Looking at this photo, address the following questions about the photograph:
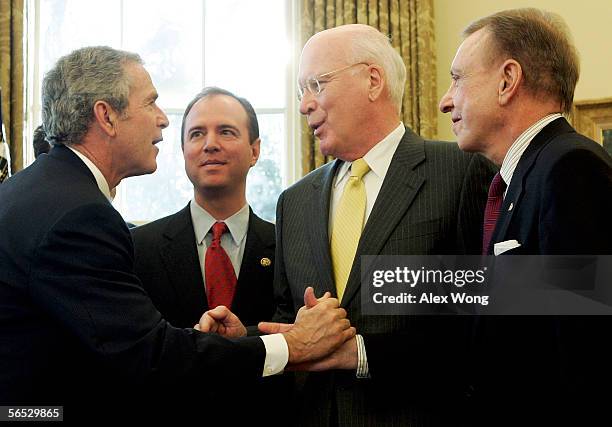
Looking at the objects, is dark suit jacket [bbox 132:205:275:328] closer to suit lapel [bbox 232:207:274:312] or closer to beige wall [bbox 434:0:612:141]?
suit lapel [bbox 232:207:274:312]

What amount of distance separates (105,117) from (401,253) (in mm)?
975

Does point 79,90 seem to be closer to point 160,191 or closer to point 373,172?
point 373,172

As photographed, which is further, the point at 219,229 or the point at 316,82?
the point at 219,229

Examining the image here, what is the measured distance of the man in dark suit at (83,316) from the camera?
5.85 ft

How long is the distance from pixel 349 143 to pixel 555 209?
0.94m

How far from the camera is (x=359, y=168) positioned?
7.45ft

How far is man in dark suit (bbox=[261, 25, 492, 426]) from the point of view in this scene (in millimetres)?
2014

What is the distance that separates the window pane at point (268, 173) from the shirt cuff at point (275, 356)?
3616 millimetres

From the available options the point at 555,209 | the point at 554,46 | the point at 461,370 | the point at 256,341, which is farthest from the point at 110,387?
the point at 554,46

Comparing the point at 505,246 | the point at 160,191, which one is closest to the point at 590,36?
the point at 160,191

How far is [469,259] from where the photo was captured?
202cm

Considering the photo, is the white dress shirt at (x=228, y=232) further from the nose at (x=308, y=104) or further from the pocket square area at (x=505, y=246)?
the pocket square area at (x=505, y=246)

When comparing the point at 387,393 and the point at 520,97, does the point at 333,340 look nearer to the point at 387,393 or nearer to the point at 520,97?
the point at 387,393

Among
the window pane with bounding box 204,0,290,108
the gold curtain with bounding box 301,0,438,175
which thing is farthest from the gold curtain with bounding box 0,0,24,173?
the gold curtain with bounding box 301,0,438,175
